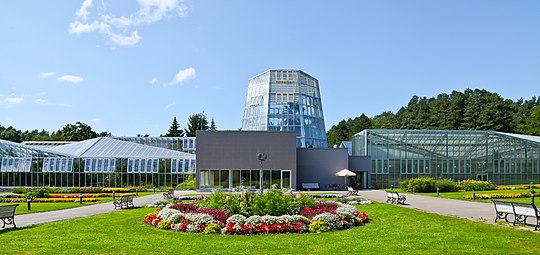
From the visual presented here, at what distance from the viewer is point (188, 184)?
4556cm

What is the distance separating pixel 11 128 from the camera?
101125mm

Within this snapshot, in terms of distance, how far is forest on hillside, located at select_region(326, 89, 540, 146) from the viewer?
78312 mm

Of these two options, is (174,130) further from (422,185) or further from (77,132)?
(422,185)

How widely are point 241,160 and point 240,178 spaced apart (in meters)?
1.68

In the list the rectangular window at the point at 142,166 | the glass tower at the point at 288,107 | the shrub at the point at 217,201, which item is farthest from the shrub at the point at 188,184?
the shrub at the point at 217,201

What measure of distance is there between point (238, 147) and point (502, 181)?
94.9ft

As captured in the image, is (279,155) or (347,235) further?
(279,155)

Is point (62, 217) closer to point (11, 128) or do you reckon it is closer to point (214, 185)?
point (214, 185)

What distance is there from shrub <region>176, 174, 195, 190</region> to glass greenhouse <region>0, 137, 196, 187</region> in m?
0.52

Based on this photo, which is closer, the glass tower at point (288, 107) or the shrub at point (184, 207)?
the shrub at point (184, 207)

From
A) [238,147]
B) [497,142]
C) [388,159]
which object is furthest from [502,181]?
[238,147]

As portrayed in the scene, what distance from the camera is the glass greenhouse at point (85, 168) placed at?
45.7 meters

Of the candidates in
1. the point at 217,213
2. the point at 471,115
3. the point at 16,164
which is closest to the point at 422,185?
the point at 217,213

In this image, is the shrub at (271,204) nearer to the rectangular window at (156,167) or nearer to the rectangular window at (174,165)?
the rectangular window at (174,165)
